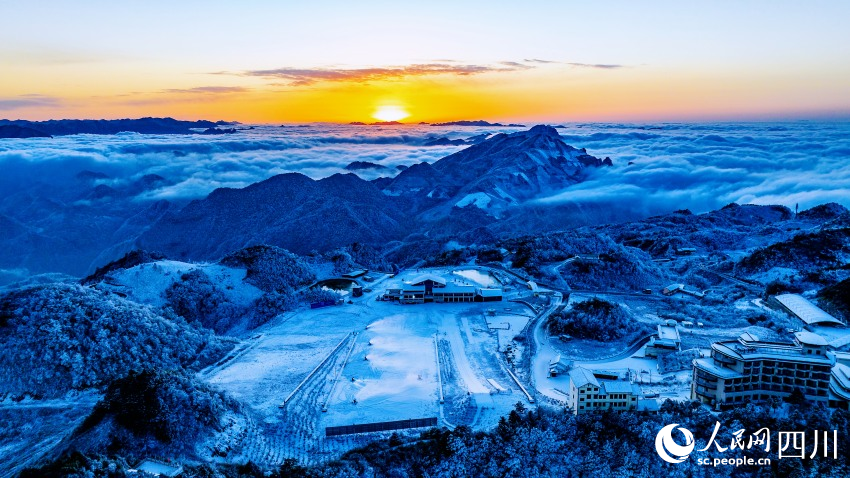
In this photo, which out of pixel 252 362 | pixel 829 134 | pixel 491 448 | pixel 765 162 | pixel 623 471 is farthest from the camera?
pixel 829 134

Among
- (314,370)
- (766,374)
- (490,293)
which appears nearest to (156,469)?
(314,370)

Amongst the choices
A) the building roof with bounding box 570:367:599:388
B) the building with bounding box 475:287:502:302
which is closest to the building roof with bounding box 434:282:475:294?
the building with bounding box 475:287:502:302

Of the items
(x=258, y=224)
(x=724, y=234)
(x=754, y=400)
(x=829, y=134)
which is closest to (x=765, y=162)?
(x=829, y=134)

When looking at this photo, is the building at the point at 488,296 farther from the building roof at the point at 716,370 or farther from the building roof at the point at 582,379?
the building roof at the point at 716,370

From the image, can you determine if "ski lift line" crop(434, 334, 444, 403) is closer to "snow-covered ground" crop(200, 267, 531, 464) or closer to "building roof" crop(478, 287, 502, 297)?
"snow-covered ground" crop(200, 267, 531, 464)

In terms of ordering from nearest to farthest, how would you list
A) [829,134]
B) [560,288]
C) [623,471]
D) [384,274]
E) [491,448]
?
[623,471], [491,448], [560,288], [384,274], [829,134]

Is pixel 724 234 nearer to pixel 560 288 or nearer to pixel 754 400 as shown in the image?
pixel 560 288

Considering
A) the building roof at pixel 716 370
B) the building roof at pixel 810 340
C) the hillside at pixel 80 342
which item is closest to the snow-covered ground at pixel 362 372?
the hillside at pixel 80 342
